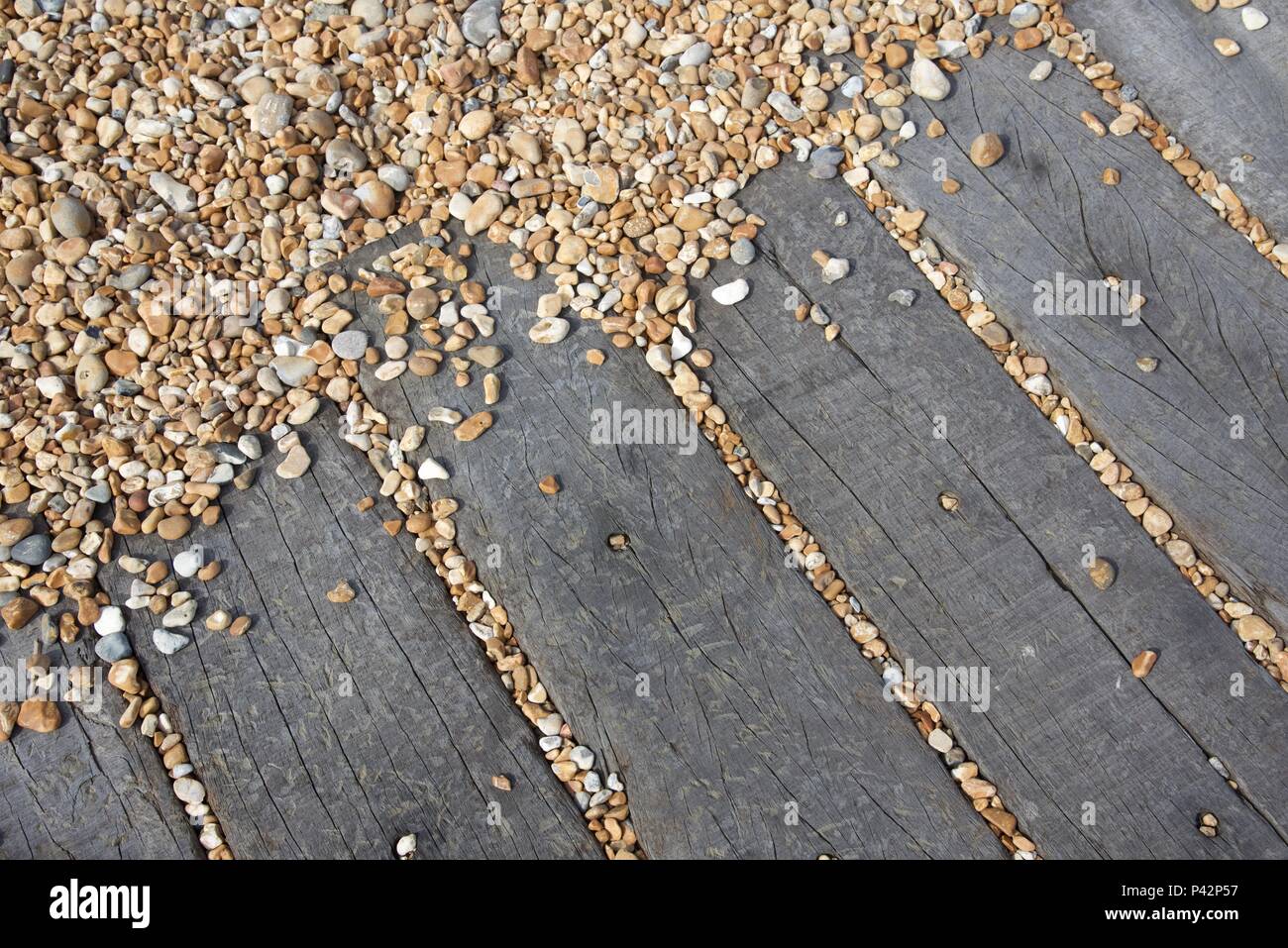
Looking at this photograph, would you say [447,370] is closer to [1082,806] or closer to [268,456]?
[268,456]

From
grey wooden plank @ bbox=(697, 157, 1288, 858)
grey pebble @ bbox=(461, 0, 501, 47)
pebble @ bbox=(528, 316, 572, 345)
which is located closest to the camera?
grey wooden plank @ bbox=(697, 157, 1288, 858)

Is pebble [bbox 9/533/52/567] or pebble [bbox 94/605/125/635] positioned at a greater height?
pebble [bbox 94/605/125/635]

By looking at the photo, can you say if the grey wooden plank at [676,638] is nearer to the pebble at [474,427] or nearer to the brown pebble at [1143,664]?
the pebble at [474,427]

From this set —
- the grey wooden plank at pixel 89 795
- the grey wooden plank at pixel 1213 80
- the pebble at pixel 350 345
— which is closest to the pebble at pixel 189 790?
the grey wooden plank at pixel 89 795

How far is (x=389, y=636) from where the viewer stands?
2.52m

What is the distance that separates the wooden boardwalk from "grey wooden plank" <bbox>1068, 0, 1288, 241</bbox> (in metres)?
0.02

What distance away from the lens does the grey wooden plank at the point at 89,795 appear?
7.63ft

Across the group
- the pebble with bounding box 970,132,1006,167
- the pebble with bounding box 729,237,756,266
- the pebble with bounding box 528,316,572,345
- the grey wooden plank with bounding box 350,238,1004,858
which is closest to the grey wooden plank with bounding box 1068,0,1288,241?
the pebble with bounding box 970,132,1006,167

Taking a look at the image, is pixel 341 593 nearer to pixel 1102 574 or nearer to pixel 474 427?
pixel 474 427

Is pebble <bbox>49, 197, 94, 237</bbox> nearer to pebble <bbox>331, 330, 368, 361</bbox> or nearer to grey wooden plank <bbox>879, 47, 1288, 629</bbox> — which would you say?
pebble <bbox>331, 330, 368, 361</bbox>

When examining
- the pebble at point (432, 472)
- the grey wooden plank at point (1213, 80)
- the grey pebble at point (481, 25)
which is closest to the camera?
the pebble at point (432, 472)

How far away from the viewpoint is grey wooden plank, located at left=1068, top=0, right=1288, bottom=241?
2979mm

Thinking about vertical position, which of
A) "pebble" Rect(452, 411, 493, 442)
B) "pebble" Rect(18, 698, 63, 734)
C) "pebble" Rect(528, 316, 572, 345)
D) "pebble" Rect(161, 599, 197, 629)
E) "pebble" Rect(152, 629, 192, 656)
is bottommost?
"pebble" Rect(18, 698, 63, 734)
